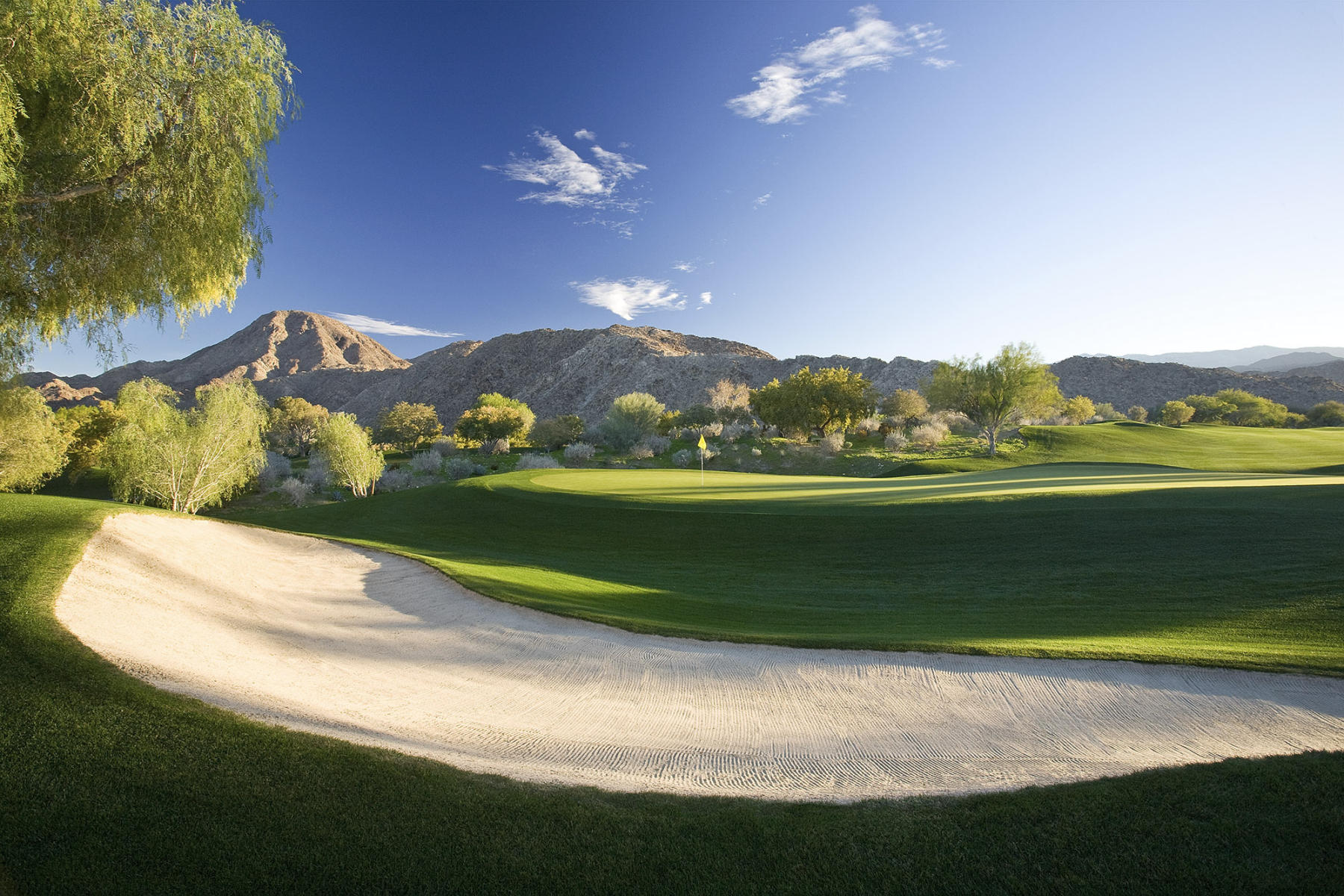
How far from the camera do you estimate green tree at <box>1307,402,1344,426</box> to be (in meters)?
56.6

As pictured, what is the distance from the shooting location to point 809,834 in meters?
3.64

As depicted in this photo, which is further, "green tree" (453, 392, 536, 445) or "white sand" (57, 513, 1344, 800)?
"green tree" (453, 392, 536, 445)

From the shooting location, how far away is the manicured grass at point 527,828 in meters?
3.19

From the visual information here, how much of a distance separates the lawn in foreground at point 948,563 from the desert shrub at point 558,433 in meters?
39.5

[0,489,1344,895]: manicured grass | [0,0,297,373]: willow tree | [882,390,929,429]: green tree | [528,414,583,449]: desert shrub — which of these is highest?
[0,0,297,373]: willow tree

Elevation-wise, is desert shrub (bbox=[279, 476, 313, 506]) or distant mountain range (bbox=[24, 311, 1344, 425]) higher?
distant mountain range (bbox=[24, 311, 1344, 425])

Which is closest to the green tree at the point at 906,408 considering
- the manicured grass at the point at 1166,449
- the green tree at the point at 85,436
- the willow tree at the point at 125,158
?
the manicured grass at the point at 1166,449

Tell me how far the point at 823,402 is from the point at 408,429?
53.3 m

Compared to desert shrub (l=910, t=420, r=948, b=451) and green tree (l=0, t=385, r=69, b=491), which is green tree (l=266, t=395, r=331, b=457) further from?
desert shrub (l=910, t=420, r=948, b=451)

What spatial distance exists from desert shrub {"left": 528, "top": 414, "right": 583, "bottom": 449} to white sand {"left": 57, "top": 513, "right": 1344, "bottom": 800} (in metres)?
49.8

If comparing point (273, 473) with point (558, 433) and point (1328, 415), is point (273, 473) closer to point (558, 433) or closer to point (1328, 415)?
point (558, 433)

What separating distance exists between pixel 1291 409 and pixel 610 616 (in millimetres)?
105052

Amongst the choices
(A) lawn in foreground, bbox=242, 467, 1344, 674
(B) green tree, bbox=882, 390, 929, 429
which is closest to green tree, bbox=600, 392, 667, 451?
(B) green tree, bbox=882, 390, 929, 429

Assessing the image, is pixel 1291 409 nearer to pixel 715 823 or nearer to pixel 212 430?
pixel 715 823
